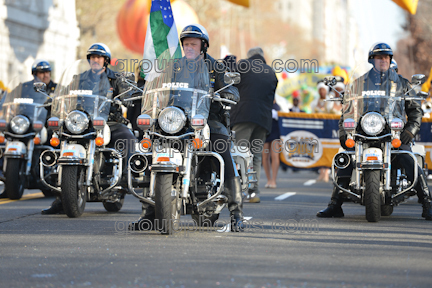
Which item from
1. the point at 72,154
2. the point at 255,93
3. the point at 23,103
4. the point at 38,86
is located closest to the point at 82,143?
the point at 72,154

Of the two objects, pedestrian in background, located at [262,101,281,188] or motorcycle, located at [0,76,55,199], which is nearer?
motorcycle, located at [0,76,55,199]

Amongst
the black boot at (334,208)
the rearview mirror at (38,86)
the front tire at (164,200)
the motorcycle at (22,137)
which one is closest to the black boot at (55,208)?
the rearview mirror at (38,86)

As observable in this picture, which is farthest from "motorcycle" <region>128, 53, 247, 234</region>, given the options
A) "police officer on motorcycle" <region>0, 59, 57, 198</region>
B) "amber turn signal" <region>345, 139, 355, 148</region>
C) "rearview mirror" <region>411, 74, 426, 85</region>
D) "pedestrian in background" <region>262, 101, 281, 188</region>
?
"pedestrian in background" <region>262, 101, 281, 188</region>

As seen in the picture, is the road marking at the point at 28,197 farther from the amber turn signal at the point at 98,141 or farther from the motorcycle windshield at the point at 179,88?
the motorcycle windshield at the point at 179,88

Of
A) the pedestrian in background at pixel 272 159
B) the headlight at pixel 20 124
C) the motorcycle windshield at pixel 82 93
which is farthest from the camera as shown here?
the pedestrian in background at pixel 272 159

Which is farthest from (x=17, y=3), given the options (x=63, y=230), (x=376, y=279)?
(x=376, y=279)

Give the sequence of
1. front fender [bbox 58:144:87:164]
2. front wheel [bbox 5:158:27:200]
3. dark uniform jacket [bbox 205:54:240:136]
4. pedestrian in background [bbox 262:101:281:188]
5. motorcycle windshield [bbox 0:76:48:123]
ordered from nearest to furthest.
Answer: dark uniform jacket [bbox 205:54:240:136] < front fender [bbox 58:144:87:164] < front wheel [bbox 5:158:27:200] < motorcycle windshield [bbox 0:76:48:123] < pedestrian in background [bbox 262:101:281:188]

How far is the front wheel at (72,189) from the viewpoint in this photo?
30.1 feet

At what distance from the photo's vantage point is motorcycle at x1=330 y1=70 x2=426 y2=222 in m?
9.12

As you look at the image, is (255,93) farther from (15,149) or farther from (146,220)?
(146,220)

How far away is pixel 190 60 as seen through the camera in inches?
322

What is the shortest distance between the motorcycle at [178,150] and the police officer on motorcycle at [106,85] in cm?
196

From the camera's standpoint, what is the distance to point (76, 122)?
9633 mm

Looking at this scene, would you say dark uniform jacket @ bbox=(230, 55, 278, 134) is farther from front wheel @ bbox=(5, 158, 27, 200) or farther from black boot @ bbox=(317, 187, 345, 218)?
front wheel @ bbox=(5, 158, 27, 200)
